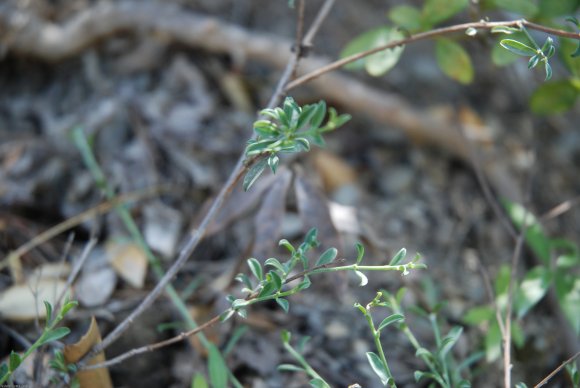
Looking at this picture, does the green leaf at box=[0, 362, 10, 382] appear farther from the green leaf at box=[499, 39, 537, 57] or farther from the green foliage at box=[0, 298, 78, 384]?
the green leaf at box=[499, 39, 537, 57]

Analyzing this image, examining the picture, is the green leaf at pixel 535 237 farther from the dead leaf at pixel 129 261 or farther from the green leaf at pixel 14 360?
the green leaf at pixel 14 360

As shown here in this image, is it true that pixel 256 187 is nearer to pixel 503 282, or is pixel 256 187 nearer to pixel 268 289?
pixel 268 289

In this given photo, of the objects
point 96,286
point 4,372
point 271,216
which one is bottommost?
point 96,286

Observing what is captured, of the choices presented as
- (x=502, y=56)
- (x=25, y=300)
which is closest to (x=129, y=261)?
(x=25, y=300)

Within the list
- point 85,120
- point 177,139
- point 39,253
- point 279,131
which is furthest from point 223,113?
point 279,131

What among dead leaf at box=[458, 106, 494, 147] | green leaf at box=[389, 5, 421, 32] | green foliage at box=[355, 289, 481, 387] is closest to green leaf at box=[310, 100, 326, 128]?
green foliage at box=[355, 289, 481, 387]

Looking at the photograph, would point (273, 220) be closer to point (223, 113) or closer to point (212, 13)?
point (223, 113)
